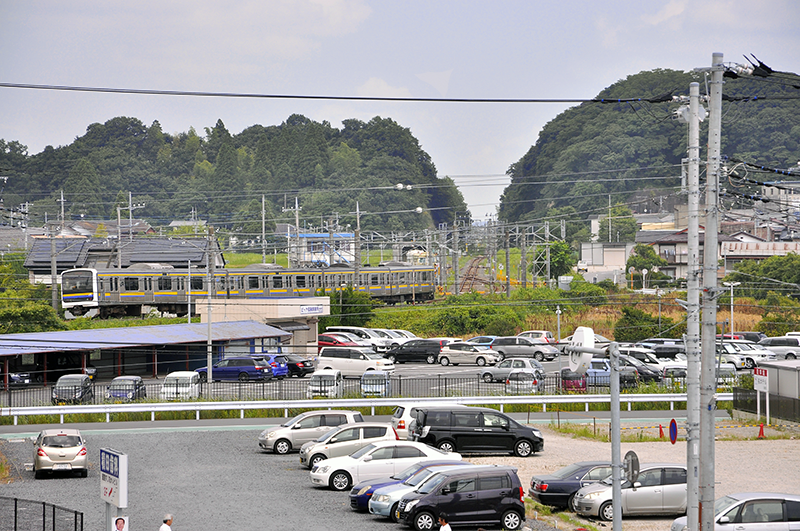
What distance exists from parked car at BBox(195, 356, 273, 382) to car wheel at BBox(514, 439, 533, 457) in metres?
16.6

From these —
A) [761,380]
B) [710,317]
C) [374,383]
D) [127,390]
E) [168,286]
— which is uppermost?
[710,317]

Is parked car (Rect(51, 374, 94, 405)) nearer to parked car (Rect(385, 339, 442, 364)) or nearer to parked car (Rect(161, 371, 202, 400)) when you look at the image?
parked car (Rect(161, 371, 202, 400))

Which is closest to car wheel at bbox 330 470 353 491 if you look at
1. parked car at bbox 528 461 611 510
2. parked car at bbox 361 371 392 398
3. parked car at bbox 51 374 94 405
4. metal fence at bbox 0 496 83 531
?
parked car at bbox 528 461 611 510

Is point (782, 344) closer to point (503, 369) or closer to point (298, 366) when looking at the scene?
point (503, 369)

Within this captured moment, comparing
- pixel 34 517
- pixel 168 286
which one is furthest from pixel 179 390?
pixel 168 286

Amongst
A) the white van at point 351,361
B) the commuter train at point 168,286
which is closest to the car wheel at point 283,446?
the white van at point 351,361

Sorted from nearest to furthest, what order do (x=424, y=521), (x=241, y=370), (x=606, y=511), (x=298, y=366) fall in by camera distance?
(x=424, y=521) < (x=606, y=511) < (x=241, y=370) < (x=298, y=366)

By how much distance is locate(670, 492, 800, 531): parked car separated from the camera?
1366 centimetres

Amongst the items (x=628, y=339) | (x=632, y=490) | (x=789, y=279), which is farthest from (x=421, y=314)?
(x=632, y=490)

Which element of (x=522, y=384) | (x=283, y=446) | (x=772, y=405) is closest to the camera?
(x=283, y=446)

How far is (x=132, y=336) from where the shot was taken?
37094mm

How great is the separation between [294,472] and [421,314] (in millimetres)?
36111

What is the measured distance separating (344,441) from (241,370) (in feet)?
55.0

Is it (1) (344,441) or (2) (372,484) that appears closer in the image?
(2) (372,484)
